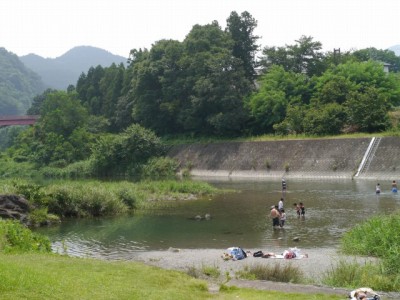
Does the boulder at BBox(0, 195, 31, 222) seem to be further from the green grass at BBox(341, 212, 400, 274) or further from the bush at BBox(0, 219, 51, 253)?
the green grass at BBox(341, 212, 400, 274)

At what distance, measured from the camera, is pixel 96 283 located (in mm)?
12984

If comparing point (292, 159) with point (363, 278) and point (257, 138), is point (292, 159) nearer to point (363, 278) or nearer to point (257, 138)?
point (257, 138)

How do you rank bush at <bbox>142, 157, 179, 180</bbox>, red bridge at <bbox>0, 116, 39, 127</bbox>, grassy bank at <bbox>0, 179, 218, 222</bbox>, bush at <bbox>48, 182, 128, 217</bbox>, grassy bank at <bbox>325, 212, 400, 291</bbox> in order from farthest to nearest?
red bridge at <bbox>0, 116, 39, 127</bbox> → bush at <bbox>142, 157, 179, 180</bbox> → bush at <bbox>48, 182, 128, 217</bbox> → grassy bank at <bbox>0, 179, 218, 222</bbox> → grassy bank at <bbox>325, 212, 400, 291</bbox>

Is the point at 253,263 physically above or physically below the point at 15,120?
below

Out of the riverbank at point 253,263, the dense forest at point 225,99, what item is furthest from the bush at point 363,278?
the dense forest at point 225,99

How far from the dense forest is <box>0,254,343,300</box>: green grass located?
47582 mm

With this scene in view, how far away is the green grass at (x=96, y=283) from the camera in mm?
11258

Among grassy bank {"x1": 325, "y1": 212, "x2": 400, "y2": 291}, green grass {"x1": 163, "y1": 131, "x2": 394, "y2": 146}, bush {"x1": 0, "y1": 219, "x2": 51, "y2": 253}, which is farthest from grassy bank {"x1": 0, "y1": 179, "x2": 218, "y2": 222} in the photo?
green grass {"x1": 163, "y1": 131, "x2": 394, "y2": 146}

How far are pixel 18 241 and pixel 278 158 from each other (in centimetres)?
4623

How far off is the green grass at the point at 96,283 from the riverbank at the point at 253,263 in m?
0.68

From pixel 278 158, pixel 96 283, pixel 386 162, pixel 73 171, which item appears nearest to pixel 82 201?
pixel 96 283

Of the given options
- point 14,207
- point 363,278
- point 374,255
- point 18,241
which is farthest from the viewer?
point 14,207

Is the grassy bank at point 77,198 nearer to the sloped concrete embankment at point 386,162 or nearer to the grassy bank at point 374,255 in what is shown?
the grassy bank at point 374,255

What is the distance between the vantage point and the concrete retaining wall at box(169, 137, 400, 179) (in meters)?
52.2
